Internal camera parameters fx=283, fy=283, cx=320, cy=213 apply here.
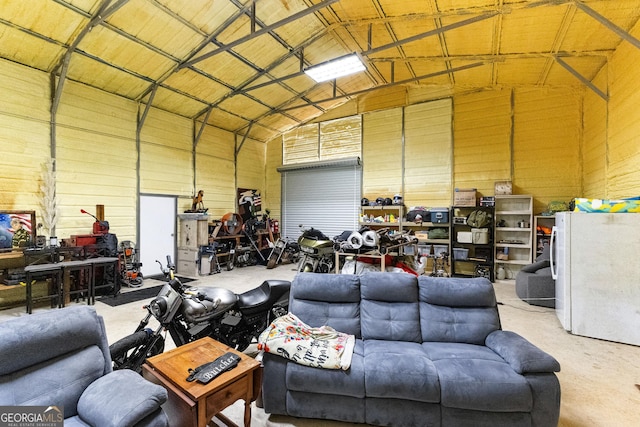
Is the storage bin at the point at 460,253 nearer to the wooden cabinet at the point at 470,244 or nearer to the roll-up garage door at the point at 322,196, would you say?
the wooden cabinet at the point at 470,244

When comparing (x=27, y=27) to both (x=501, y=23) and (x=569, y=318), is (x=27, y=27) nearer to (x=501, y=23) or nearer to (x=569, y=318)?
(x=501, y=23)

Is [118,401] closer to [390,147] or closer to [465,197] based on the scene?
[465,197]

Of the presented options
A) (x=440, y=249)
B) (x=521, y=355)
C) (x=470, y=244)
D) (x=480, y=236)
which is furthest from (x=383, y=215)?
(x=521, y=355)

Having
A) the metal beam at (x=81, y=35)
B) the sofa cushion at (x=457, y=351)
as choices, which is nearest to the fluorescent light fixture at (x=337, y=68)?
the metal beam at (x=81, y=35)

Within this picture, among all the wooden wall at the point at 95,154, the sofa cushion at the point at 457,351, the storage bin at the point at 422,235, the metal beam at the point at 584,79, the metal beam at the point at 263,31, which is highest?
the metal beam at the point at 263,31

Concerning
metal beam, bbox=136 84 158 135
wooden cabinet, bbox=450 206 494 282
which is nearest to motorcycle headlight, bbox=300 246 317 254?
wooden cabinet, bbox=450 206 494 282

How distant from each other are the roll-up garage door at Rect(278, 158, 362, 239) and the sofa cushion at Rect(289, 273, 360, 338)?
5.69 m

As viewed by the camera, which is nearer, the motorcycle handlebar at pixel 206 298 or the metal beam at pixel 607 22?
the motorcycle handlebar at pixel 206 298

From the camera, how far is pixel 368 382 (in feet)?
6.25

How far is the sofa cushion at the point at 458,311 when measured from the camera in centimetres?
239

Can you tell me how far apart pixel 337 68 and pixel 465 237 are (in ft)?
15.3

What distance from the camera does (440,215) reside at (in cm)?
682

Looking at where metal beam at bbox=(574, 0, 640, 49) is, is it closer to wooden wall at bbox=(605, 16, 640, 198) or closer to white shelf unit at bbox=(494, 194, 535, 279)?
wooden wall at bbox=(605, 16, 640, 198)

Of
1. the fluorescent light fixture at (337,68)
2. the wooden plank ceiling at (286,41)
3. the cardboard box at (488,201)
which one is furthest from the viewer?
the cardboard box at (488,201)
